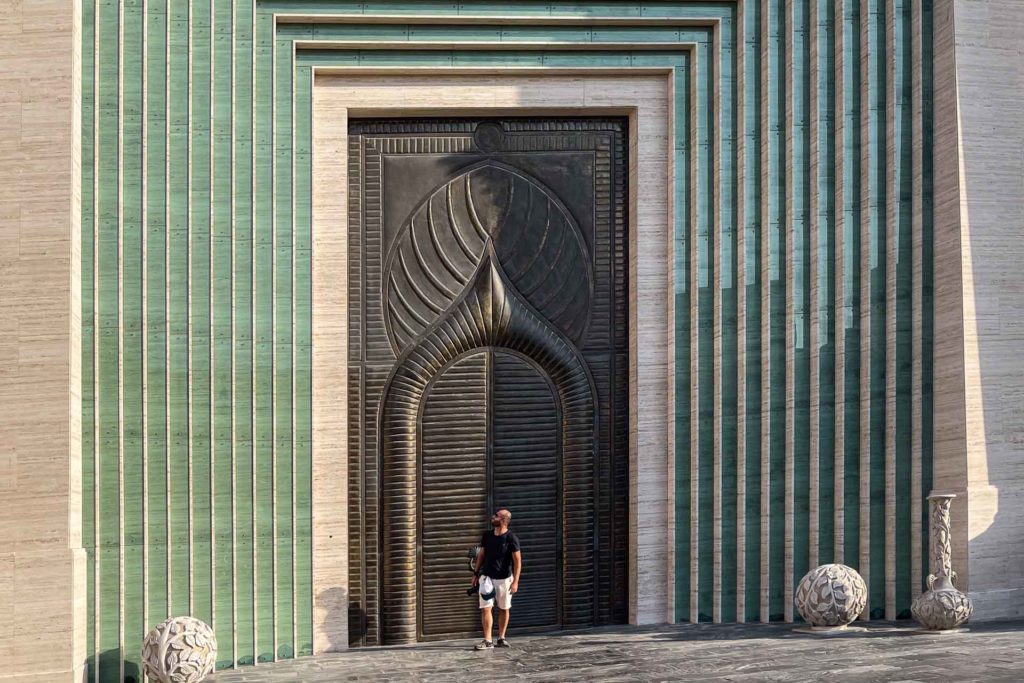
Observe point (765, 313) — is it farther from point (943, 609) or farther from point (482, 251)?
point (943, 609)

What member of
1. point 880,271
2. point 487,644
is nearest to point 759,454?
point 880,271

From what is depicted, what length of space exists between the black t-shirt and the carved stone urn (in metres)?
4.93

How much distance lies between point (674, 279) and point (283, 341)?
5050 mm

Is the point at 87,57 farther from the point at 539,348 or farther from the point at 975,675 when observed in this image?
the point at 975,675

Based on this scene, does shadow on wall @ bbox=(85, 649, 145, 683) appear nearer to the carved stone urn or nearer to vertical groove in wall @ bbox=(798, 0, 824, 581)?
vertical groove in wall @ bbox=(798, 0, 824, 581)

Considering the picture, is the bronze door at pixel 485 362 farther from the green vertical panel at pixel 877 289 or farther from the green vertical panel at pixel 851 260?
the green vertical panel at pixel 877 289

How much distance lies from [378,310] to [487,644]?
14.7 ft

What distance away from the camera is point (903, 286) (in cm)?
1603

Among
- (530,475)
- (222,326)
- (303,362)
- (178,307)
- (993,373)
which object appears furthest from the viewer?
(530,475)

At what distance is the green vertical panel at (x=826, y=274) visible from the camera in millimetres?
15969

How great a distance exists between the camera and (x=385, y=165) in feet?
53.3

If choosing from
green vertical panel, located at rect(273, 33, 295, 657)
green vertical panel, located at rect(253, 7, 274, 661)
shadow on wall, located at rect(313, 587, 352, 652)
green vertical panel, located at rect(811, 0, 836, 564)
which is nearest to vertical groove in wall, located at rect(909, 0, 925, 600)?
green vertical panel, located at rect(811, 0, 836, 564)

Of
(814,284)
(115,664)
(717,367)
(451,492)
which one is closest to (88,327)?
(115,664)

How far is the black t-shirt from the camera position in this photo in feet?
47.7
